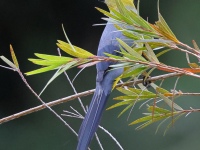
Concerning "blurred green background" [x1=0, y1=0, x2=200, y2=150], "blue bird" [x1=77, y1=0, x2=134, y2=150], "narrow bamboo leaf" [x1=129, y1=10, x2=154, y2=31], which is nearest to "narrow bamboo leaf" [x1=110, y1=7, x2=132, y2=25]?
"narrow bamboo leaf" [x1=129, y1=10, x2=154, y2=31]

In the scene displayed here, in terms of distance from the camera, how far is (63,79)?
2.77 meters

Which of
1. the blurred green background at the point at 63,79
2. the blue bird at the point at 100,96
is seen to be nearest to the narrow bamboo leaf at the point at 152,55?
the blue bird at the point at 100,96

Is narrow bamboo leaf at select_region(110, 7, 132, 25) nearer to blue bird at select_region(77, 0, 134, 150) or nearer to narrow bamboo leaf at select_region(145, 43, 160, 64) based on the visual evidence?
narrow bamboo leaf at select_region(145, 43, 160, 64)

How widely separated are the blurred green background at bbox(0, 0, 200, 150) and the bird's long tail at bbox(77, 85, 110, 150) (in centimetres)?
115

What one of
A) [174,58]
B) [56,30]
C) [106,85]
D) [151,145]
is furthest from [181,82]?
[106,85]

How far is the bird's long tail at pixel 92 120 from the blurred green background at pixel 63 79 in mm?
1155

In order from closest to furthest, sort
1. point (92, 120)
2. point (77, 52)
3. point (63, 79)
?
point (77, 52) < point (92, 120) < point (63, 79)

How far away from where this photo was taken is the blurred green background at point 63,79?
A: 2439 millimetres

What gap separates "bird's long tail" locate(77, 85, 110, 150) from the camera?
911 mm

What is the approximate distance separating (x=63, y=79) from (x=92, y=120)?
174 cm

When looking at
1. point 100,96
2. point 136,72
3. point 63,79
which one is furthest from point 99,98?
point 63,79

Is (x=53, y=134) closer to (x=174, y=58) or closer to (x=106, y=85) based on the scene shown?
(x=174, y=58)

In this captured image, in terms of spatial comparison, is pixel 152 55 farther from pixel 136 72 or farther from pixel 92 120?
pixel 92 120

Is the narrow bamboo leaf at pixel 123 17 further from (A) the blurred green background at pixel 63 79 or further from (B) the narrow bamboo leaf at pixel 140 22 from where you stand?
(A) the blurred green background at pixel 63 79
